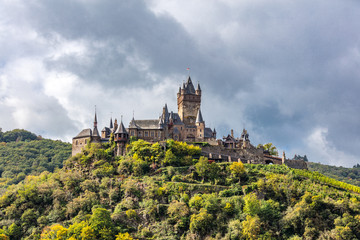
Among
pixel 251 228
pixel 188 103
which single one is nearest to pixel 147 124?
pixel 188 103

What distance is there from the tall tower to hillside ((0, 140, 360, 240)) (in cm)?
1536

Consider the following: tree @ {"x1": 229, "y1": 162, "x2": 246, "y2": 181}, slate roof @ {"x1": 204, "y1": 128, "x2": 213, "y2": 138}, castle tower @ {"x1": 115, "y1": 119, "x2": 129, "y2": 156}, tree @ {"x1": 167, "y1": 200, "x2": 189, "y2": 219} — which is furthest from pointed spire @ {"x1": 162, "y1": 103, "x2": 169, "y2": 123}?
tree @ {"x1": 167, "y1": 200, "x2": 189, "y2": 219}

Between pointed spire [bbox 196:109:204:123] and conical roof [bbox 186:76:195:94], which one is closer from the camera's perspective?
pointed spire [bbox 196:109:204:123]

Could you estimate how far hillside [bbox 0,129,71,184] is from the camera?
116 meters

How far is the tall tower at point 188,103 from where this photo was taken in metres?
95.5

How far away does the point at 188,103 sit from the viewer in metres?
96.9

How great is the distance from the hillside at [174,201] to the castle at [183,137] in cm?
416

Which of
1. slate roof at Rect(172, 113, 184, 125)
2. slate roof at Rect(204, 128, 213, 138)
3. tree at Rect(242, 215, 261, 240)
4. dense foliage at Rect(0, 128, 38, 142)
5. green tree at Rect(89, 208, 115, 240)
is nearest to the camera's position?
tree at Rect(242, 215, 261, 240)

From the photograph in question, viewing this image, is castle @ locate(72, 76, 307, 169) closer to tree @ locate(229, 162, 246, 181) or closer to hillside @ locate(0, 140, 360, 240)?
hillside @ locate(0, 140, 360, 240)

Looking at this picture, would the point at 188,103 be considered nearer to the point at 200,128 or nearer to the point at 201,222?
the point at 200,128

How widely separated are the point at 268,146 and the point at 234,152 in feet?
36.5

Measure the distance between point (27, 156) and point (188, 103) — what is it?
54947mm

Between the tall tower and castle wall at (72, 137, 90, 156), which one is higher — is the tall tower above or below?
above

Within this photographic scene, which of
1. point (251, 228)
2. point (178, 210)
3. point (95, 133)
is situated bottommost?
point (251, 228)
